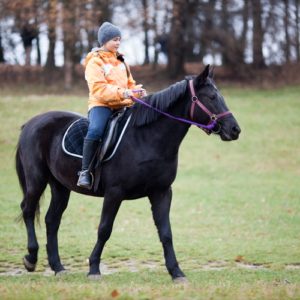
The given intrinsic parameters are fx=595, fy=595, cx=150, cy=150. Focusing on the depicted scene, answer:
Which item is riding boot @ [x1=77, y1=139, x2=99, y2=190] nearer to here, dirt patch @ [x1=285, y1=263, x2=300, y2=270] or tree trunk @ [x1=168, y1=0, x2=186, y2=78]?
dirt patch @ [x1=285, y1=263, x2=300, y2=270]

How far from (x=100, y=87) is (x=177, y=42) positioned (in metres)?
29.1

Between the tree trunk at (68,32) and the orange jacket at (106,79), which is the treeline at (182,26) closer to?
the tree trunk at (68,32)

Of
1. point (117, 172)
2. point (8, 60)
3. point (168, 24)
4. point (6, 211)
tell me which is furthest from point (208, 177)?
point (8, 60)

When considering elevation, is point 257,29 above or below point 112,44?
above

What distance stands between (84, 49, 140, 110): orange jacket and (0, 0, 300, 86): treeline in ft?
81.9

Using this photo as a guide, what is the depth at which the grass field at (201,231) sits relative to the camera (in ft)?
20.2

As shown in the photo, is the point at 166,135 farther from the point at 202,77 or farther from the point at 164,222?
the point at 164,222

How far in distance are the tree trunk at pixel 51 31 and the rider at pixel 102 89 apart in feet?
80.6

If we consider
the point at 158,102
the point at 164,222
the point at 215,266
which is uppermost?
the point at 158,102

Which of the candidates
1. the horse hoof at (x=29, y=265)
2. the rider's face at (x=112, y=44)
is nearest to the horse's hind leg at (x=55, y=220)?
the horse hoof at (x=29, y=265)

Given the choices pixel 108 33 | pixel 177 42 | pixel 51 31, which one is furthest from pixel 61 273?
pixel 177 42

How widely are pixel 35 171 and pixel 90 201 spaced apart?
23.7ft

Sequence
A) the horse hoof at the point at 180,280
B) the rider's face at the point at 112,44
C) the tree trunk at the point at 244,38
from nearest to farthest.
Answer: the horse hoof at the point at 180,280 → the rider's face at the point at 112,44 → the tree trunk at the point at 244,38

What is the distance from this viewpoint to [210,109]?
6.93 m
